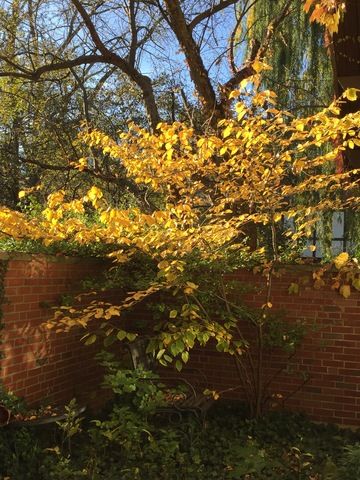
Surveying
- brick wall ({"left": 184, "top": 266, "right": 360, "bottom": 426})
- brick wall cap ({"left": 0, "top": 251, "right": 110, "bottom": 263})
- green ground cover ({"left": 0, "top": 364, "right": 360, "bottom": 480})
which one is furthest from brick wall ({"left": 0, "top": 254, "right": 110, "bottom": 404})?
brick wall ({"left": 184, "top": 266, "right": 360, "bottom": 426})

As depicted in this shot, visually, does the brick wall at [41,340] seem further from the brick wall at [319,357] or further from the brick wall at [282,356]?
the brick wall at [319,357]

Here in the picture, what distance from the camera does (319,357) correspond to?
5.53 meters

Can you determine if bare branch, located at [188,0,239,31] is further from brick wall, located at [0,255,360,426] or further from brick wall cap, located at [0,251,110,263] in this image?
brick wall cap, located at [0,251,110,263]

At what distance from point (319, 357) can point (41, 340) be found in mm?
2638

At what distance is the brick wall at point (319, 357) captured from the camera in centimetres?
543

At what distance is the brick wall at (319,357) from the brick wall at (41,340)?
1.59 metres

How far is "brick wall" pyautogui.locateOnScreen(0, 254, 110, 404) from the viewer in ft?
13.9

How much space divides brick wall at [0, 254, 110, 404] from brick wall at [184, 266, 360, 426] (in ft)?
5.22

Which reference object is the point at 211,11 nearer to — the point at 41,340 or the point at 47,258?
the point at 47,258

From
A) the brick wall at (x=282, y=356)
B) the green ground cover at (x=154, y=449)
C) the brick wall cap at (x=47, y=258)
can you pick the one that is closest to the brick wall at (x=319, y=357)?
the brick wall at (x=282, y=356)

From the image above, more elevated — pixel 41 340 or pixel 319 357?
pixel 41 340

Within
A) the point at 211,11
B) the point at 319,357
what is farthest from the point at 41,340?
the point at 211,11

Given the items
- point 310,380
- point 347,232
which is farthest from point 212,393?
point 347,232

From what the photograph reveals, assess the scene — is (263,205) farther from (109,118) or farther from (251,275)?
(109,118)
